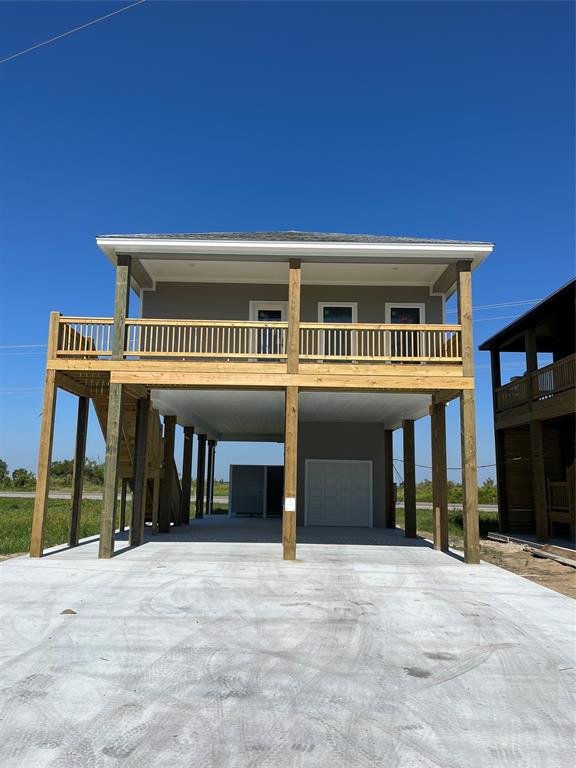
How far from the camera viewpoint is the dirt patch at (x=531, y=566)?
10664mm

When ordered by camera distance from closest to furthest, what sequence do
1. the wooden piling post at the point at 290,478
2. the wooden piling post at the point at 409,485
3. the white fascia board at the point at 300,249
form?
1. the wooden piling post at the point at 290,478
2. the white fascia board at the point at 300,249
3. the wooden piling post at the point at 409,485

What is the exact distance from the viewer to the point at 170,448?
17.4m

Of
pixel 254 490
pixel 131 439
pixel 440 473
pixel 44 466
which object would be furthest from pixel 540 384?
pixel 44 466

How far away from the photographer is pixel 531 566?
13109mm

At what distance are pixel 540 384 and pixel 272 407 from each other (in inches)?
315

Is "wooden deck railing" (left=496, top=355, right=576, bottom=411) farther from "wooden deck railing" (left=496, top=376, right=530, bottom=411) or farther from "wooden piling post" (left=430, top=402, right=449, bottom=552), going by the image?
"wooden piling post" (left=430, top=402, right=449, bottom=552)

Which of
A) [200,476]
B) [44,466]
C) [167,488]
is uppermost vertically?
[44,466]

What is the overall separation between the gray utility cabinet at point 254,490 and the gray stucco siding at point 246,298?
10119 millimetres

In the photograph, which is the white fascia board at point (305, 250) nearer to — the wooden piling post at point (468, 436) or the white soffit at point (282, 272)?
the wooden piling post at point (468, 436)

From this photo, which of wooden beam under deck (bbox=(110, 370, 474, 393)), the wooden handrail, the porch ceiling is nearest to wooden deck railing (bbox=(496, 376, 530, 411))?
the porch ceiling

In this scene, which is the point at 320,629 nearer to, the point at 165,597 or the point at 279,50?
the point at 165,597

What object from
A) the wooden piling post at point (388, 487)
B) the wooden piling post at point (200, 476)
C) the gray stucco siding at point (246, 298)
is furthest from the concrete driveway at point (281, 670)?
the wooden piling post at point (200, 476)

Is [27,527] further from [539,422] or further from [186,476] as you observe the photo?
[539,422]

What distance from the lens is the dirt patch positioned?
10.7 meters
